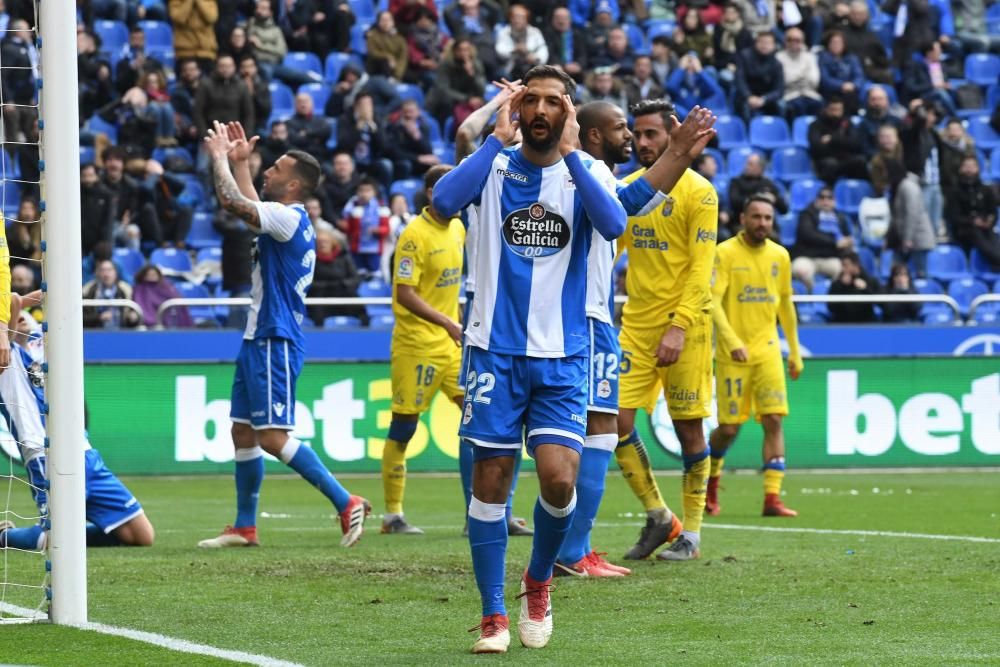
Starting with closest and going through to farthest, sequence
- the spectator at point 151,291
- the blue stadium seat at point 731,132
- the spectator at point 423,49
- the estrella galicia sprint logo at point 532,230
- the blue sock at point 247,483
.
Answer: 1. the estrella galicia sprint logo at point 532,230
2. the blue sock at point 247,483
3. the spectator at point 151,291
4. the spectator at point 423,49
5. the blue stadium seat at point 731,132

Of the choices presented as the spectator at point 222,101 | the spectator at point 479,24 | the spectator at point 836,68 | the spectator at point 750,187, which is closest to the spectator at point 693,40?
the spectator at point 836,68

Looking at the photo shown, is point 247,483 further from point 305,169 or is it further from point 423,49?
point 423,49

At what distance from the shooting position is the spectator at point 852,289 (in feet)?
61.8

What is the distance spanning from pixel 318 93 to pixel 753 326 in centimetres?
1068

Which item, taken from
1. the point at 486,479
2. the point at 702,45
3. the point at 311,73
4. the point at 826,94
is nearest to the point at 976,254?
the point at 826,94

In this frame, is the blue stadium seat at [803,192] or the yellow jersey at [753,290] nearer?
the yellow jersey at [753,290]

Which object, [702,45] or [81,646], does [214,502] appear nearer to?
[81,646]

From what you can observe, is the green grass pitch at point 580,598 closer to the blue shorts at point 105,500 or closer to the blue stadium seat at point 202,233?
the blue shorts at point 105,500

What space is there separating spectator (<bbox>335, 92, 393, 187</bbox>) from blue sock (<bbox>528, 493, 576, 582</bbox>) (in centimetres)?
1480

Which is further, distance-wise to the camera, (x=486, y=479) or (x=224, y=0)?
(x=224, y=0)

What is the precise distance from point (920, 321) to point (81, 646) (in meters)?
13.9

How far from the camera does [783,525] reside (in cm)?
1180

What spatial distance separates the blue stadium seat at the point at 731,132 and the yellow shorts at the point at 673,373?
46.2ft

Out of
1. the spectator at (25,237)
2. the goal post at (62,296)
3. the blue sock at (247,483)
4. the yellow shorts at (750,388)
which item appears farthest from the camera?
the spectator at (25,237)
